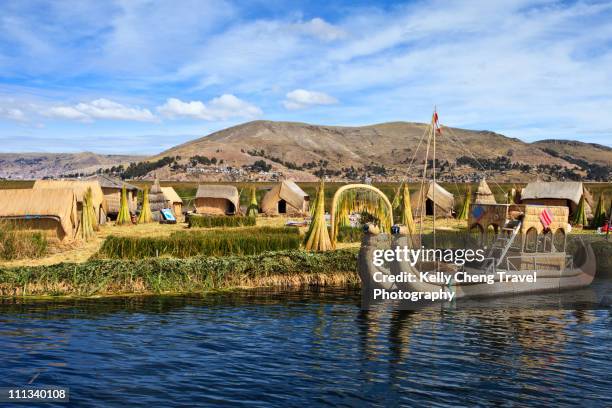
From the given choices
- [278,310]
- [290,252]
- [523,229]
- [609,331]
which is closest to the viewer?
[609,331]

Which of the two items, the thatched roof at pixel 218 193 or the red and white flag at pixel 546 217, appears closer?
the red and white flag at pixel 546 217

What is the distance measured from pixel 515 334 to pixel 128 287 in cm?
→ 1335

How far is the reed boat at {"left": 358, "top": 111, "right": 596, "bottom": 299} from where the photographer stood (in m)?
18.6

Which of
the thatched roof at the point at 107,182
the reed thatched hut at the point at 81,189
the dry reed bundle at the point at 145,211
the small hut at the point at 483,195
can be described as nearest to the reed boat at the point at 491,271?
the small hut at the point at 483,195

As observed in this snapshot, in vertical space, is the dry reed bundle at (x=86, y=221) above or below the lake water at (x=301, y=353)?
above

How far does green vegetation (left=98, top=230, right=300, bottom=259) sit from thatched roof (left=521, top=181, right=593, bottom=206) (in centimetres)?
2762

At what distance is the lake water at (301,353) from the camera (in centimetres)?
1166

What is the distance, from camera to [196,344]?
583 inches

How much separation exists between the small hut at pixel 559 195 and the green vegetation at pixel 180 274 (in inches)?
1073

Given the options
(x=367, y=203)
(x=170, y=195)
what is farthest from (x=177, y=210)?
(x=367, y=203)

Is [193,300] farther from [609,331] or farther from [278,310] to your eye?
[609,331]

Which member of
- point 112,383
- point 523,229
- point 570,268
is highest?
point 523,229

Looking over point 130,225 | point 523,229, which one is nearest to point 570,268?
point 523,229

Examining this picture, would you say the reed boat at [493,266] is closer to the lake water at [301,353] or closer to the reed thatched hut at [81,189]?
the lake water at [301,353]
